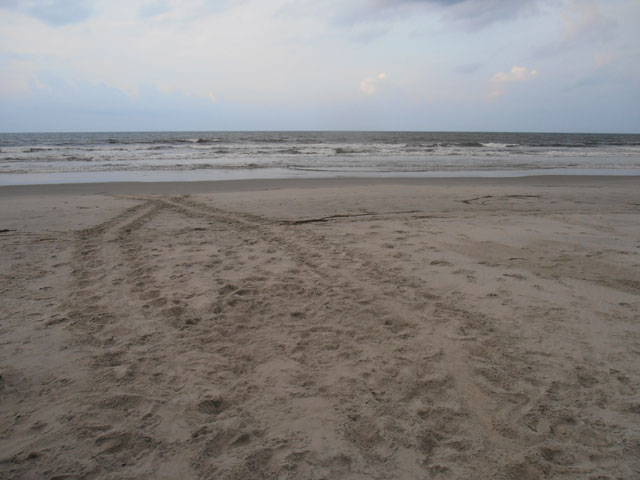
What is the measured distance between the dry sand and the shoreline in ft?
16.0

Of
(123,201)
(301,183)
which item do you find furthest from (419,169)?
(123,201)

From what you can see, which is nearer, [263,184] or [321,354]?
[321,354]

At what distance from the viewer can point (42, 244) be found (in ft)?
17.9

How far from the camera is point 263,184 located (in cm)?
1203

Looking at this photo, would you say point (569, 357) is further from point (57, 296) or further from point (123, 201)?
point (123, 201)

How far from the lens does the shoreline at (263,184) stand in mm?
10422

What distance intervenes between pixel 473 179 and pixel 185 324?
12.5m

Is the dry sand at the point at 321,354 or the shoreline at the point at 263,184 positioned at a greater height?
the shoreline at the point at 263,184

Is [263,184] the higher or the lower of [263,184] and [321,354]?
the higher

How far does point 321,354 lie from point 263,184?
9.72m

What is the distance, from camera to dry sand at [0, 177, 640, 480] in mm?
1968

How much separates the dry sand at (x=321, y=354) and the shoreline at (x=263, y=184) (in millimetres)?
4883

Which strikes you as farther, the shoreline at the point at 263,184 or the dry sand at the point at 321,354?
the shoreline at the point at 263,184

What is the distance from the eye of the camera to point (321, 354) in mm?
2836
